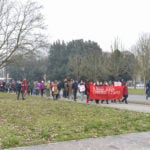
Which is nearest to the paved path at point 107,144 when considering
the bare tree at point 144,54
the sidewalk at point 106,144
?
the sidewalk at point 106,144

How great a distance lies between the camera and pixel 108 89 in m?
22.9

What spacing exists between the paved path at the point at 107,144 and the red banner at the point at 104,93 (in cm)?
1388

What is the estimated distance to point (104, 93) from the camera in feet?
74.9

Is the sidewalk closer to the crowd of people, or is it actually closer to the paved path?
the paved path

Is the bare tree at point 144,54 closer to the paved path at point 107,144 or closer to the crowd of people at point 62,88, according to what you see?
the crowd of people at point 62,88

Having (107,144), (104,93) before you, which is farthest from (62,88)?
(107,144)

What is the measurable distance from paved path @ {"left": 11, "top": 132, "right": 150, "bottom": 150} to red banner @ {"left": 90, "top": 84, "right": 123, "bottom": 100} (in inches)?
546

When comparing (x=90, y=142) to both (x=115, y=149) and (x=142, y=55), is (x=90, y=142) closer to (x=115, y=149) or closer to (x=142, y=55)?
(x=115, y=149)

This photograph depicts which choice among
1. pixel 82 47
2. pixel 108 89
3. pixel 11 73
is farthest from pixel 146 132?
pixel 11 73

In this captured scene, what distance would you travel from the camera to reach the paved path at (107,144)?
740 cm

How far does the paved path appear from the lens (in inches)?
291

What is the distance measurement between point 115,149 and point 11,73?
7721 cm

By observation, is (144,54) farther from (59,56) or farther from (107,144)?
(107,144)

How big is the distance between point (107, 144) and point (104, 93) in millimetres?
15054
